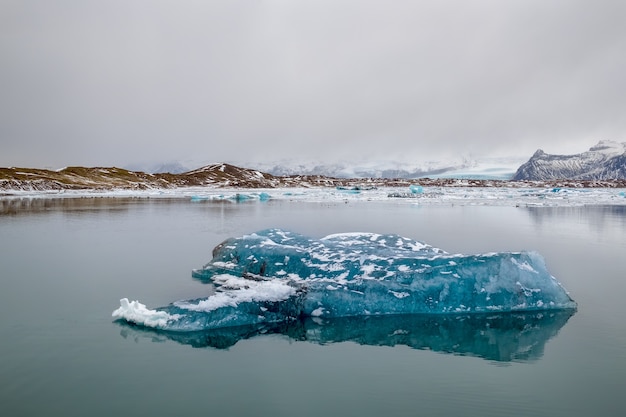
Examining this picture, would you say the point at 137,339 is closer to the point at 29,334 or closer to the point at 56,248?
the point at 29,334

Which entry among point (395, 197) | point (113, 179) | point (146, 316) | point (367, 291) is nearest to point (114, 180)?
point (113, 179)

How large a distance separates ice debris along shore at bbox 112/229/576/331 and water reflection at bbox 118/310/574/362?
233mm

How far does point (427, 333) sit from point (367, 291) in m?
1.59

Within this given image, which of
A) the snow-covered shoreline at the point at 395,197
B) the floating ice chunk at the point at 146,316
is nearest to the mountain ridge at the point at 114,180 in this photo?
the snow-covered shoreline at the point at 395,197

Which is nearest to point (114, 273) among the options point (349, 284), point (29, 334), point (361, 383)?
point (29, 334)

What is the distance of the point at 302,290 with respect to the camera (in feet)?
29.0

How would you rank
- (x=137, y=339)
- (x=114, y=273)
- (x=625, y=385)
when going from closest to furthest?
1. (x=625, y=385)
2. (x=137, y=339)
3. (x=114, y=273)

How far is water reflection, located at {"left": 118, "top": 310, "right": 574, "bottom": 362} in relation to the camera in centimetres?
715

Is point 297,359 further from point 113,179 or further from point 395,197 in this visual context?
point 113,179

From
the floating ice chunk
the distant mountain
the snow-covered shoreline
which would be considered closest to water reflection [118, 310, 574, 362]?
the floating ice chunk

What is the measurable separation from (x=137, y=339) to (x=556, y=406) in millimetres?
6084

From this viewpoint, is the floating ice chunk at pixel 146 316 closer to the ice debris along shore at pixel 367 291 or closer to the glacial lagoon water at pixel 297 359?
the ice debris along shore at pixel 367 291

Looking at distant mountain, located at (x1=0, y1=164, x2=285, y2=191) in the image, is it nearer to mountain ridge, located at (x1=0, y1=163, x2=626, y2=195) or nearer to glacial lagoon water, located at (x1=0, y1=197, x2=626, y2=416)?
mountain ridge, located at (x1=0, y1=163, x2=626, y2=195)

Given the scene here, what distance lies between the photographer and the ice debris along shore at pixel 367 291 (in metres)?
8.02
